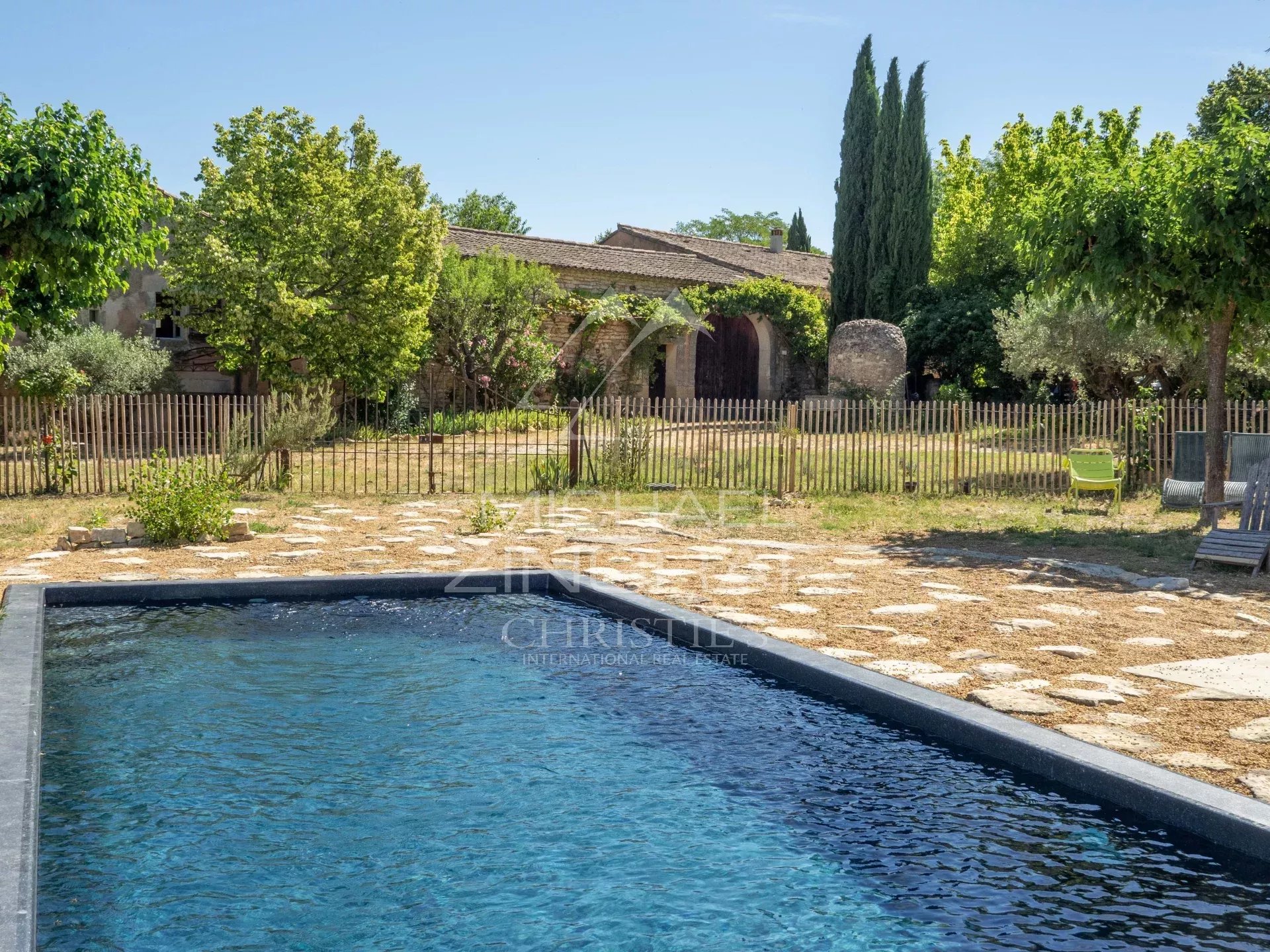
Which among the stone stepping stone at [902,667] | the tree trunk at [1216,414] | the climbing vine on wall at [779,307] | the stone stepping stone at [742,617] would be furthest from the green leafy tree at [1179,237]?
the climbing vine on wall at [779,307]

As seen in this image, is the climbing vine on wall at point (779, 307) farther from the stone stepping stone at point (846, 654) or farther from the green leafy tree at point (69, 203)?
the stone stepping stone at point (846, 654)

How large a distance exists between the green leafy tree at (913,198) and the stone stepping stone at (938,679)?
24175 millimetres

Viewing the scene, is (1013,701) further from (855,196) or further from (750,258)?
(750,258)

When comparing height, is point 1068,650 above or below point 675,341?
below

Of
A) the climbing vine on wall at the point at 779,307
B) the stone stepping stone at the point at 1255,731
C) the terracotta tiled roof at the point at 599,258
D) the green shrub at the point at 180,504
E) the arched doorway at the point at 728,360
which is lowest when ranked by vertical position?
the stone stepping stone at the point at 1255,731

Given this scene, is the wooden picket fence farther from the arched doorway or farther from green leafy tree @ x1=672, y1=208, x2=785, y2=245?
green leafy tree @ x1=672, y1=208, x2=785, y2=245

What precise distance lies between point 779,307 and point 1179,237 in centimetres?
1853

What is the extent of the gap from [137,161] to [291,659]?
5514 mm

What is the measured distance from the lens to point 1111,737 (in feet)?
15.1

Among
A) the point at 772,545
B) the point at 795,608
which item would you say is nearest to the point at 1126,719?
the point at 795,608

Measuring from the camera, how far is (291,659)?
259 inches

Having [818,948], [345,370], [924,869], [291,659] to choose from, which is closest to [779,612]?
[291,659]

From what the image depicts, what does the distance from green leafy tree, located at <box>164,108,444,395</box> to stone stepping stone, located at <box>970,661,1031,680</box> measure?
15.6 meters

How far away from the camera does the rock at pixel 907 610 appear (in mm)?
7254
